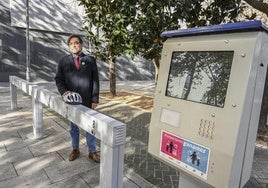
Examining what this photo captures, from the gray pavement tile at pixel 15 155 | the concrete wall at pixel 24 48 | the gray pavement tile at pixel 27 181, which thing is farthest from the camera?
the concrete wall at pixel 24 48

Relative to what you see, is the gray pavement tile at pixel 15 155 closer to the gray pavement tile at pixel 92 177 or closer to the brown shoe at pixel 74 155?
the brown shoe at pixel 74 155

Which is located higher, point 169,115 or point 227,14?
point 227,14

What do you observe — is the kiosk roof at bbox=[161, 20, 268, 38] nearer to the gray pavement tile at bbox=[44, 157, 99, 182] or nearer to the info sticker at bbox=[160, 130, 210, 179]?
the info sticker at bbox=[160, 130, 210, 179]

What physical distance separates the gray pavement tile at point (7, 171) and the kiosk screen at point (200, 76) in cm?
249

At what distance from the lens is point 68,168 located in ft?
11.2

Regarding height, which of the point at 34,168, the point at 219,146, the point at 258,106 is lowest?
the point at 34,168

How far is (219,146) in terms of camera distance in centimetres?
153

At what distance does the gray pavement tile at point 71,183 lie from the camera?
2981 millimetres

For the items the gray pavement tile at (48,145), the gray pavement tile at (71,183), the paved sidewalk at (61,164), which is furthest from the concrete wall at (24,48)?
the gray pavement tile at (71,183)

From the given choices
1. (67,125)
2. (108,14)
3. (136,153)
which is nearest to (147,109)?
(67,125)

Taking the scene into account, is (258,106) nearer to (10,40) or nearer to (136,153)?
(136,153)

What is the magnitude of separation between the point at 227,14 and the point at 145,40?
1.40 meters

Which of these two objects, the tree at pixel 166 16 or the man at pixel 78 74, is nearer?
the tree at pixel 166 16

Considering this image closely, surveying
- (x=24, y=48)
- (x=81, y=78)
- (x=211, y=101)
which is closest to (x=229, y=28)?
(x=211, y=101)
